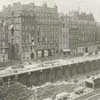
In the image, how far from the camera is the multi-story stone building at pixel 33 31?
30.4 m

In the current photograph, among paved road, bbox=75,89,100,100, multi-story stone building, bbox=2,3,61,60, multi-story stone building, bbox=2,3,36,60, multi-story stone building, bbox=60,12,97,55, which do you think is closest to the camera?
paved road, bbox=75,89,100,100

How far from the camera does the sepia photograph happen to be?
18641 millimetres

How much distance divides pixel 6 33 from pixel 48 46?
7.82m

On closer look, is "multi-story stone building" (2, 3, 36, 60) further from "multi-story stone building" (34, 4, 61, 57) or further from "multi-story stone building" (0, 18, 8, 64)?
"multi-story stone building" (34, 4, 61, 57)

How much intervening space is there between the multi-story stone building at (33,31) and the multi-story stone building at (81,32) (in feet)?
10.6

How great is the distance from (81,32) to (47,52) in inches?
448

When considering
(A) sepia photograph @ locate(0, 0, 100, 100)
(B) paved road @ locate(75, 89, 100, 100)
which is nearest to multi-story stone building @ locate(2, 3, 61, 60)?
(A) sepia photograph @ locate(0, 0, 100, 100)

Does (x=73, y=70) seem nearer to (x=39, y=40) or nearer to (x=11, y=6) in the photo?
(x=39, y=40)

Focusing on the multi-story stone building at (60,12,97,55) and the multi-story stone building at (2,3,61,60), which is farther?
the multi-story stone building at (60,12,97,55)

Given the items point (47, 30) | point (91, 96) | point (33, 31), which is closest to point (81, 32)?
point (47, 30)

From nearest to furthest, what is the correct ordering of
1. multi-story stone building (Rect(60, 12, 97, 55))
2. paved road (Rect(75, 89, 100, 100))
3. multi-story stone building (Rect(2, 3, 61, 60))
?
paved road (Rect(75, 89, 100, 100)), multi-story stone building (Rect(2, 3, 61, 60)), multi-story stone building (Rect(60, 12, 97, 55))

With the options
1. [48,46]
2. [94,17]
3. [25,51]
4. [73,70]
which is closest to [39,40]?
[48,46]

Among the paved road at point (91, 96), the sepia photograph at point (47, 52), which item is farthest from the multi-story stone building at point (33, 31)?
the paved road at point (91, 96)

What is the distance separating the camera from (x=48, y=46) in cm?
3428
